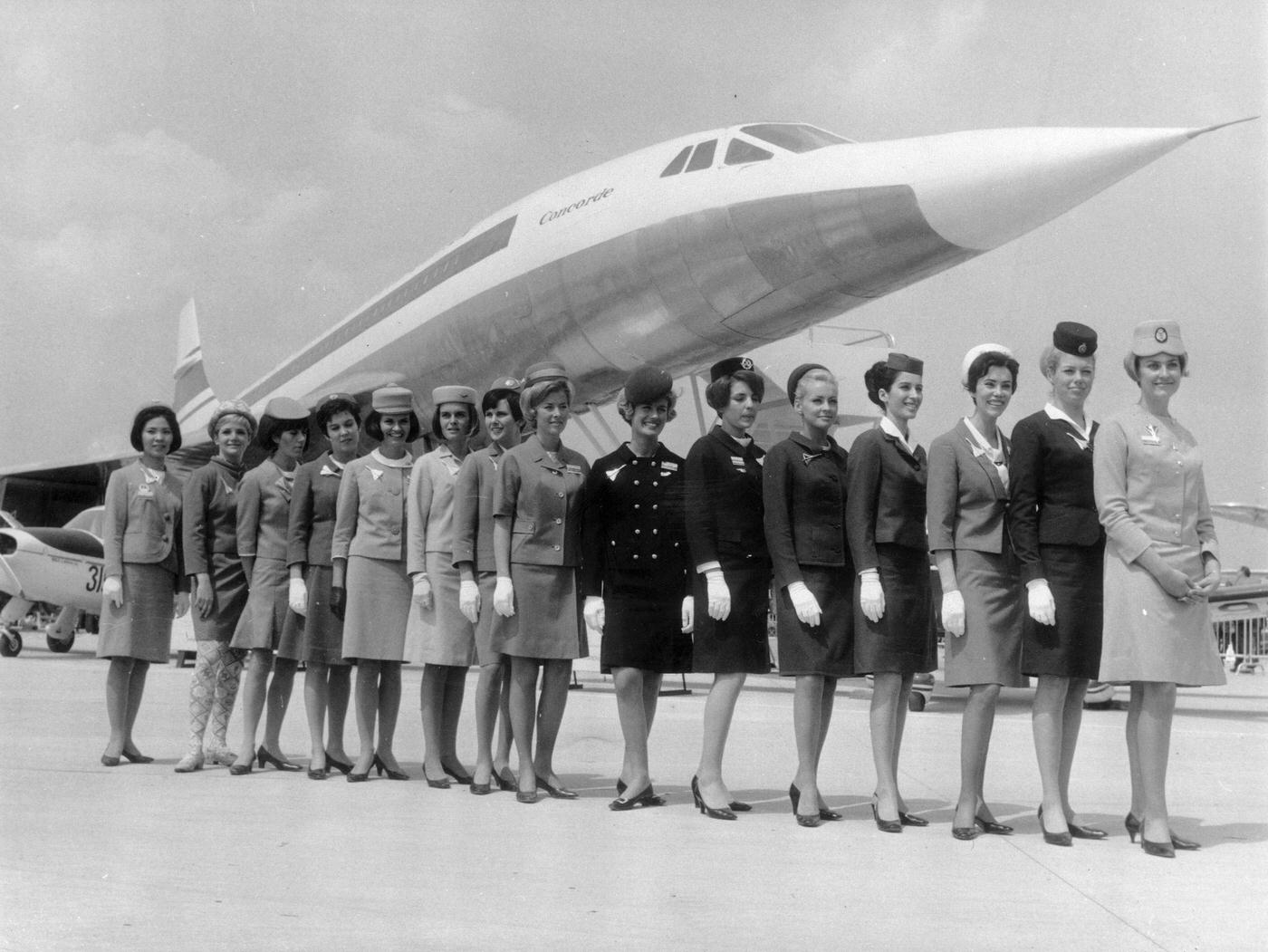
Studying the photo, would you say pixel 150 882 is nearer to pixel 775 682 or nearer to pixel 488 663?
pixel 488 663

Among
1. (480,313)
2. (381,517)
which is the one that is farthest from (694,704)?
(381,517)

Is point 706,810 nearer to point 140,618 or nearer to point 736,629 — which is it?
point 736,629

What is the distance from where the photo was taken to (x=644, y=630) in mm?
4734

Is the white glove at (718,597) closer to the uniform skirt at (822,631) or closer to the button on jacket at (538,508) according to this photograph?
the uniform skirt at (822,631)

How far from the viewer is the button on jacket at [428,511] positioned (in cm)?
532

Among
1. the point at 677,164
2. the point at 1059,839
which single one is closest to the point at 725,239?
the point at 677,164

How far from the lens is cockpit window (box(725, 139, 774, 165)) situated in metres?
8.40

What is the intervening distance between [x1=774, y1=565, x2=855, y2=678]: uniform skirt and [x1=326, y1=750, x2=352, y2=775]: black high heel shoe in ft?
6.80

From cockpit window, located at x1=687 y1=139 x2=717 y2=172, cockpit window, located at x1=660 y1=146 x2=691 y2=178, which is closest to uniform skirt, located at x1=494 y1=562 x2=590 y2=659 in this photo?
cockpit window, located at x1=687 y1=139 x2=717 y2=172

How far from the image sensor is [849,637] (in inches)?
177

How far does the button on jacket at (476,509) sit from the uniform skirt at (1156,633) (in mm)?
2248

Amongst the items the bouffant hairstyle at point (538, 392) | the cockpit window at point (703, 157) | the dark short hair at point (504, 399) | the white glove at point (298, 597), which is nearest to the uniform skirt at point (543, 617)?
→ the bouffant hairstyle at point (538, 392)

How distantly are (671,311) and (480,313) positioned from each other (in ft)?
8.36

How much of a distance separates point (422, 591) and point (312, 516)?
759 millimetres
